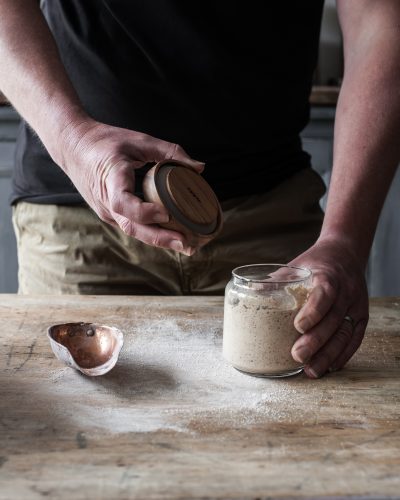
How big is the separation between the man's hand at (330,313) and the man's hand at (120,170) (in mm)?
160

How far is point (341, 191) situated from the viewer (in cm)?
109

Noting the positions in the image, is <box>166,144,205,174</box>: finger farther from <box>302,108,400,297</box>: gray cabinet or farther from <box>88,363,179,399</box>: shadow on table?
<box>302,108,400,297</box>: gray cabinet

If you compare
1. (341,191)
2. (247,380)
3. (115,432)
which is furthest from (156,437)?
(341,191)

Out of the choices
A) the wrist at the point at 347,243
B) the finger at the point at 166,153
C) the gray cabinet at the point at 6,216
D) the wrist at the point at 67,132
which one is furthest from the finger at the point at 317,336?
the gray cabinet at the point at 6,216

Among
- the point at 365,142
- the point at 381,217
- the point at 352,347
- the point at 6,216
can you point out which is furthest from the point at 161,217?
the point at 381,217

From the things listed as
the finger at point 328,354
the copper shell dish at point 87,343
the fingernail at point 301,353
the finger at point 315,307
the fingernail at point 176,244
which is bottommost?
the copper shell dish at point 87,343

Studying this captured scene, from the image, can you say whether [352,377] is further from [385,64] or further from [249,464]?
[385,64]

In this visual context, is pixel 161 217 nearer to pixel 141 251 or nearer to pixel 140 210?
pixel 140 210

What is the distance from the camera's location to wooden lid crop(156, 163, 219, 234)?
2.72 ft

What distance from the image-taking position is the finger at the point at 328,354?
850 millimetres

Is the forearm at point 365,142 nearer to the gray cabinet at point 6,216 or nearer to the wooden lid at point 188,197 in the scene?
the wooden lid at point 188,197

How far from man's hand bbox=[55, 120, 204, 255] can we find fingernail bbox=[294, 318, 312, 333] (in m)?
0.15

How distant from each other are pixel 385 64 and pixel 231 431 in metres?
0.71

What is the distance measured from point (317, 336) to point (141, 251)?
0.49m
